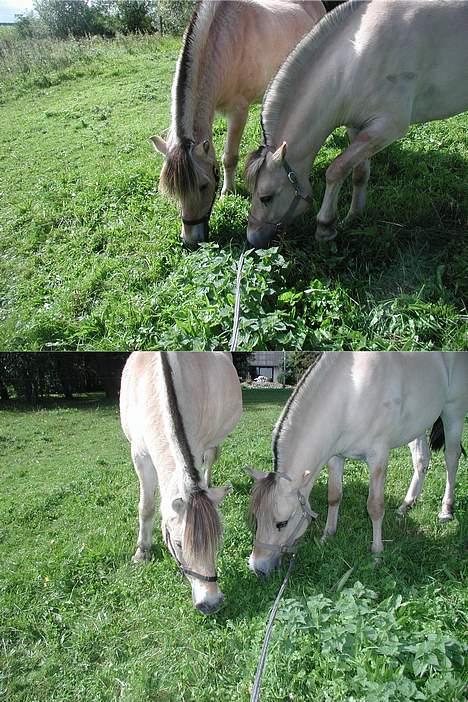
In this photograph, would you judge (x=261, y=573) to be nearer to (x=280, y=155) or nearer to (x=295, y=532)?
(x=295, y=532)

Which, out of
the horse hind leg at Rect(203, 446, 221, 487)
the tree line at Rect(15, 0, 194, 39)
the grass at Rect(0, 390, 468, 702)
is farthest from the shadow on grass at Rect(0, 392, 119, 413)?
the tree line at Rect(15, 0, 194, 39)

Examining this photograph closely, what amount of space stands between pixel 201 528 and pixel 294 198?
7.49ft

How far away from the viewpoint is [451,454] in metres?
3.78

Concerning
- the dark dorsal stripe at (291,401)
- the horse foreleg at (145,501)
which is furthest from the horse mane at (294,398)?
the horse foreleg at (145,501)

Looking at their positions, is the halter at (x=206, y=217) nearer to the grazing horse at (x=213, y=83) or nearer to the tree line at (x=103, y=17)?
the grazing horse at (x=213, y=83)

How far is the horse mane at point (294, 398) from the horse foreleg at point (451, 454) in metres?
1.26

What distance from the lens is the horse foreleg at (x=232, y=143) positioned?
4656mm

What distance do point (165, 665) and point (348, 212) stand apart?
339 cm

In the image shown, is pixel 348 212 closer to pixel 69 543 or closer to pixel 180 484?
pixel 180 484

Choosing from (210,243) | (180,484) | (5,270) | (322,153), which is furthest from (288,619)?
(322,153)

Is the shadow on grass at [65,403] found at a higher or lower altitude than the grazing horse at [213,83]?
lower

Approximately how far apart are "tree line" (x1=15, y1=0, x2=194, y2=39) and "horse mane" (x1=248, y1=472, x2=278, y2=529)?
331 cm

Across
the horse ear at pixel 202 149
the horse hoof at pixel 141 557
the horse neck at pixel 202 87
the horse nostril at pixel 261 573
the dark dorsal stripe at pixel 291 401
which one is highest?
the horse neck at pixel 202 87

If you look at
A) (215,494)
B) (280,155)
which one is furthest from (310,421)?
(280,155)
